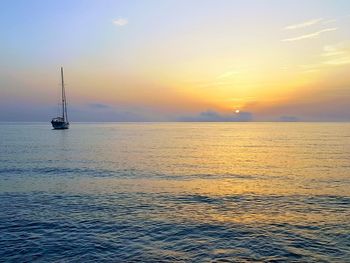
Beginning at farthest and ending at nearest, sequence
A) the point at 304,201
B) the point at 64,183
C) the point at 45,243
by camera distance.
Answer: the point at 64,183, the point at 304,201, the point at 45,243

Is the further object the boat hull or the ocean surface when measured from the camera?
the boat hull

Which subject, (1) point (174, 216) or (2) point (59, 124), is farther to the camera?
(2) point (59, 124)

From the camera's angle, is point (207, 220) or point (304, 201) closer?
point (207, 220)

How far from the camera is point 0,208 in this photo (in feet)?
92.2

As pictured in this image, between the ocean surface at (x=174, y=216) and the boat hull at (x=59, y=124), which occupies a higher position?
the boat hull at (x=59, y=124)

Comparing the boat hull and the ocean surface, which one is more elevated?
the boat hull

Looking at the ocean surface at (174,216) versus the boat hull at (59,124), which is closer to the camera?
the ocean surface at (174,216)

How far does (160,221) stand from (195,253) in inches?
238

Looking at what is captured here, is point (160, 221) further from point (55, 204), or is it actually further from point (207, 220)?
point (55, 204)

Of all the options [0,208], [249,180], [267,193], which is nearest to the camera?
[0,208]

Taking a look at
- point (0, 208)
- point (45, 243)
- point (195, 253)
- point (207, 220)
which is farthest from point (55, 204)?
point (195, 253)

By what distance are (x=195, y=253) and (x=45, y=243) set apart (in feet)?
27.9

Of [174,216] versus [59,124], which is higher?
[59,124]

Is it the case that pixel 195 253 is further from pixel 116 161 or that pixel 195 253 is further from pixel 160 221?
pixel 116 161
